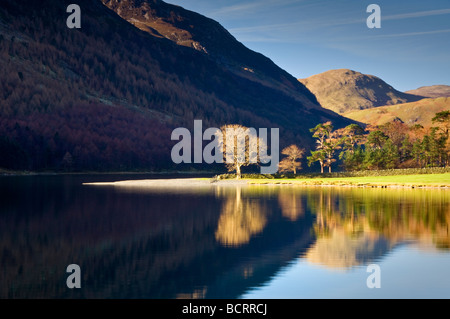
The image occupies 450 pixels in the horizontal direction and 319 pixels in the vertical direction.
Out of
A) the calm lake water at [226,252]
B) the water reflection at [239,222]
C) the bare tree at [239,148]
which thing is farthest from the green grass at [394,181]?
the water reflection at [239,222]

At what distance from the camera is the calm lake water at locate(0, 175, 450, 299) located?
18.3 m

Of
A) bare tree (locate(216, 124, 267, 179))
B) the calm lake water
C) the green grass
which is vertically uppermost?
bare tree (locate(216, 124, 267, 179))

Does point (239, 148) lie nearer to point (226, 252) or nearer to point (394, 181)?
point (394, 181)

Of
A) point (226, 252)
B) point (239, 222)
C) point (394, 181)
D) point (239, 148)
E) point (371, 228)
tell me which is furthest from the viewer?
point (239, 148)

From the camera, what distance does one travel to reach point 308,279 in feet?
64.6

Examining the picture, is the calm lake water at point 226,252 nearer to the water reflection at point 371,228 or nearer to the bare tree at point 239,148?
the water reflection at point 371,228

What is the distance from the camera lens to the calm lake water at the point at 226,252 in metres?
18.3

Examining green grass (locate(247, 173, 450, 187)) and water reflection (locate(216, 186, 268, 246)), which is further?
green grass (locate(247, 173, 450, 187))

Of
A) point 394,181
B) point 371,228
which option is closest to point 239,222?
point 371,228

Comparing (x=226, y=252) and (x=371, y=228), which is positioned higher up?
(x=371, y=228)

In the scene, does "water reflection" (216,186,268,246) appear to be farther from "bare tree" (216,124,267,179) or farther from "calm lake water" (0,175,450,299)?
"bare tree" (216,124,267,179)

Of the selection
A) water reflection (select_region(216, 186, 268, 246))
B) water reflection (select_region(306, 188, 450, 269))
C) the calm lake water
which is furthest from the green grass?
water reflection (select_region(216, 186, 268, 246))

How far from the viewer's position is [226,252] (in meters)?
25.5
